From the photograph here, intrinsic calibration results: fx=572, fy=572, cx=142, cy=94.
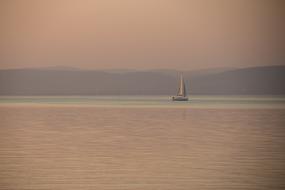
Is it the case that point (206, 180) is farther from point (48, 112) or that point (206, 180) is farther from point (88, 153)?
Answer: point (48, 112)

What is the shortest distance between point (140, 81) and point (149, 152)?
0.56 meters

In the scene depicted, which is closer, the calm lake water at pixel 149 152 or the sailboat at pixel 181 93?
the calm lake water at pixel 149 152

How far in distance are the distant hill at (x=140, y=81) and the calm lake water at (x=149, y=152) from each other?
0.29 ft

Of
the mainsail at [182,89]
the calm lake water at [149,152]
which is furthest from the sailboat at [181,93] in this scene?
the calm lake water at [149,152]

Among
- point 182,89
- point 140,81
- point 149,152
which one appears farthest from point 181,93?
point 149,152

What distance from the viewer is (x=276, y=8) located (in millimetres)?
4414

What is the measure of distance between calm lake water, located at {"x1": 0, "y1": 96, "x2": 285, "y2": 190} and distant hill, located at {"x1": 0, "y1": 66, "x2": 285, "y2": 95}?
90 mm

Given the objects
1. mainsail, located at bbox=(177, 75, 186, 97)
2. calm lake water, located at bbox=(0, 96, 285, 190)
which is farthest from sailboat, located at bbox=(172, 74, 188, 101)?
calm lake water, located at bbox=(0, 96, 285, 190)

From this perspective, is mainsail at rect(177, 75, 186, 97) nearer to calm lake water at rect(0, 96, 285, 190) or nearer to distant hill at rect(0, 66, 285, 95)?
distant hill at rect(0, 66, 285, 95)

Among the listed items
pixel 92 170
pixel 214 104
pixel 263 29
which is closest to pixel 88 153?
pixel 92 170

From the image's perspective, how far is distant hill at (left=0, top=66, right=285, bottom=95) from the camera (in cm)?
430

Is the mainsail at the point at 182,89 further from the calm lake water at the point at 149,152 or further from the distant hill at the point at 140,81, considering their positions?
the calm lake water at the point at 149,152

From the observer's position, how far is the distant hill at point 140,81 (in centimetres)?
430

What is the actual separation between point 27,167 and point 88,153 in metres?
0.45
